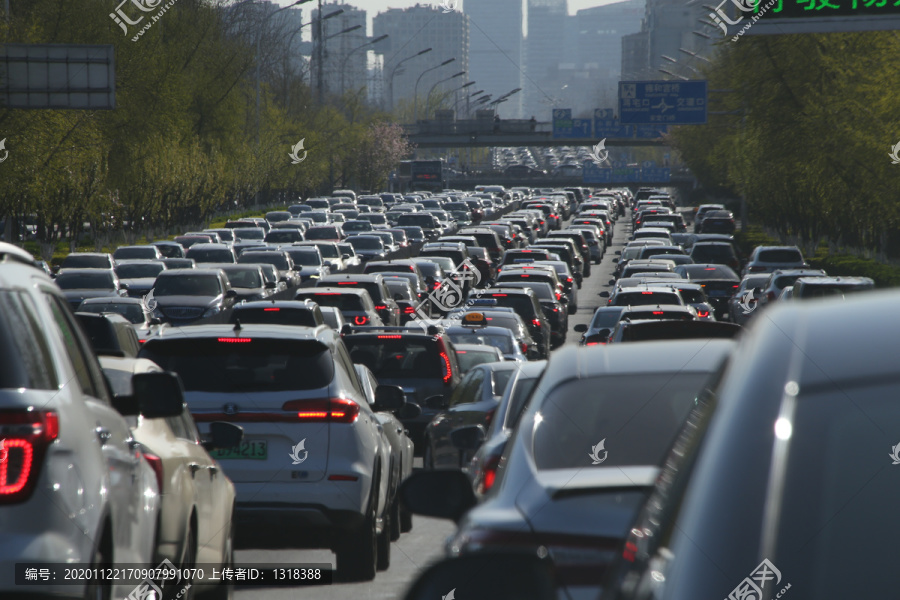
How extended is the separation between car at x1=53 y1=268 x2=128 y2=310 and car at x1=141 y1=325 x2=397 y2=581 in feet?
70.3

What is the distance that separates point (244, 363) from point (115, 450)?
431 cm

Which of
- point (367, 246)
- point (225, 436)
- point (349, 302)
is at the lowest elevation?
point (367, 246)

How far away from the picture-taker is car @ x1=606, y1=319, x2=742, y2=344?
10828 millimetres

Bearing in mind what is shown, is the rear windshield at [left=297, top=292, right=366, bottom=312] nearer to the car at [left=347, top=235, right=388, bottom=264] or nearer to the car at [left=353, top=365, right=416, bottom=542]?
the car at [left=353, top=365, right=416, bottom=542]

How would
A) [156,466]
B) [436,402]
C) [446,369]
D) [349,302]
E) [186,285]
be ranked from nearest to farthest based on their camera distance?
[156,466]
[436,402]
[446,369]
[349,302]
[186,285]

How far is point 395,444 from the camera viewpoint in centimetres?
1120

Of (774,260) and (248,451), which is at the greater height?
(248,451)

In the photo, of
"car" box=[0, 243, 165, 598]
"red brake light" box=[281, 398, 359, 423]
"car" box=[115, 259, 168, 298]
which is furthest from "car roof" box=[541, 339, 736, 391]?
"car" box=[115, 259, 168, 298]

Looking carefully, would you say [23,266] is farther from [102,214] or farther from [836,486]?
[102,214]

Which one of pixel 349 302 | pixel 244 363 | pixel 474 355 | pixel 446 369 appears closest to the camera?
pixel 244 363

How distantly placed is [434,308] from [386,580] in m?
28.5

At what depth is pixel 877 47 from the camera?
134 feet

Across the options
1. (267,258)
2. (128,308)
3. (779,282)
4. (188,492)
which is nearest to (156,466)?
(188,492)

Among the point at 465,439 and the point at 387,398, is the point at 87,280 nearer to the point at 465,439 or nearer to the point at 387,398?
the point at 387,398
